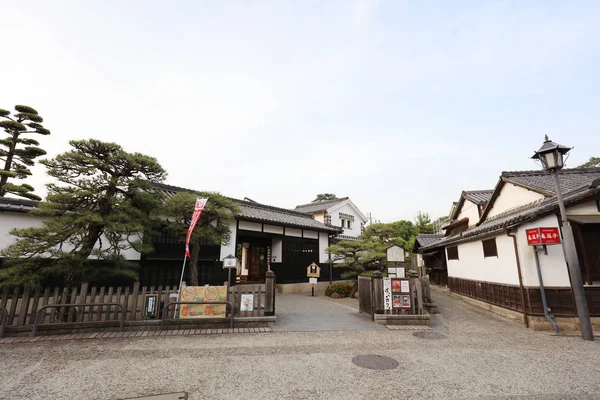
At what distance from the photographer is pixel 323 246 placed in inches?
755

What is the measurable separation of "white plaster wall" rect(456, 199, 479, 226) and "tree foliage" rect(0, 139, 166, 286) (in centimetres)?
1898

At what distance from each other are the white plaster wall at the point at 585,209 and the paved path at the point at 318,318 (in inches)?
291

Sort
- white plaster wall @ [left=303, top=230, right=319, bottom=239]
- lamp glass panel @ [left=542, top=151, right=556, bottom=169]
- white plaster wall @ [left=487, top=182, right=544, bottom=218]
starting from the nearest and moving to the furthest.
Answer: lamp glass panel @ [left=542, top=151, right=556, bottom=169], white plaster wall @ [left=487, top=182, right=544, bottom=218], white plaster wall @ [left=303, top=230, right=319, bottom=239]

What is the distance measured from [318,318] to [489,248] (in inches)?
321

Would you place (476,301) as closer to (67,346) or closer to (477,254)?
(477,254)

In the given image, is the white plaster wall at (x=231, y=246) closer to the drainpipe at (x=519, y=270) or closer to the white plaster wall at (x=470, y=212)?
the drainpipe at (x=519, y=270)

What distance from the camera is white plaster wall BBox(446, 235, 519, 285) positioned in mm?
9562

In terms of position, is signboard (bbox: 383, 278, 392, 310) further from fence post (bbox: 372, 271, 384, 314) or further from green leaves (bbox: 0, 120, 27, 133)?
green leaves (bbox: 0, 120, 27, 133)

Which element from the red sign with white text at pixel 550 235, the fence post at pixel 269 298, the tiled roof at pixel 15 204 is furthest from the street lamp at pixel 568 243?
the tiled roof at pixel 15 204

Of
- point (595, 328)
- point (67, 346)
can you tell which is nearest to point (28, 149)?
point (67, 346)

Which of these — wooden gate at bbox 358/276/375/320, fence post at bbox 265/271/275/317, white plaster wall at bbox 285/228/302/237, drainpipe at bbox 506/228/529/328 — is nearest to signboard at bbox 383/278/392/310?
wooden gate at bbox 358/276/375/320

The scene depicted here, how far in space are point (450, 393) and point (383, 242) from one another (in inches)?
437

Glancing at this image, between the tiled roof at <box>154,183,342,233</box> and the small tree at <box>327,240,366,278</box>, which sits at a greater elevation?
the tiled roof at <box>154,183,342,233</box>

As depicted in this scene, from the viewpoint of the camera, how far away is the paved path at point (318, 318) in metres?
8.10
